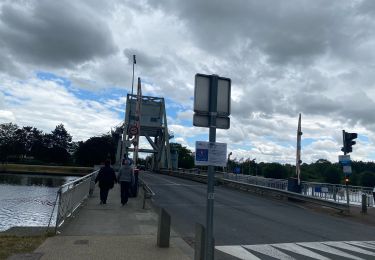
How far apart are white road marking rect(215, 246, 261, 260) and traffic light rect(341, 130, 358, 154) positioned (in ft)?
38.4

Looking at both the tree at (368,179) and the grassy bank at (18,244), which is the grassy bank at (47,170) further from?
the grassy bank at (18,244)

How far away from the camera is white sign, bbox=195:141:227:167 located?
636cm

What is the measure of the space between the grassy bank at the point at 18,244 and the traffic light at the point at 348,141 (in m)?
14.3

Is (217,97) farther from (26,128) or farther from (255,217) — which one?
(26,128)

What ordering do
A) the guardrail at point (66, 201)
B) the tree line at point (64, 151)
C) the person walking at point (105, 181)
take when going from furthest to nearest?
the tree line at point (64, 151) → the person walking at point (105, 181) → the guardrail at point (66, 201)

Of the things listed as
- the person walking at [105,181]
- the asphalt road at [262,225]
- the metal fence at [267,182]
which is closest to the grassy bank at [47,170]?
the metal fence at [267,182]

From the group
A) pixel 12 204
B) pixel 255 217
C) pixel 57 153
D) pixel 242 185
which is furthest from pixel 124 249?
pixel 57 153

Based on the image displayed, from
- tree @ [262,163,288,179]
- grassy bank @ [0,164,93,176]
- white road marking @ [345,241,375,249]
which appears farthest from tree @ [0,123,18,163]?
white road marking @ [345,241,375,249]

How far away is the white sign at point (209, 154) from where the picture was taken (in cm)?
636

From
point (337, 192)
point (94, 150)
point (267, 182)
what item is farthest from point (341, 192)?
point (94, 150)

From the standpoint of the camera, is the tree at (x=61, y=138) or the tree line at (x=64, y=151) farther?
the tree at (x=61, y=138)

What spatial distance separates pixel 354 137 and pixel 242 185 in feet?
35.3

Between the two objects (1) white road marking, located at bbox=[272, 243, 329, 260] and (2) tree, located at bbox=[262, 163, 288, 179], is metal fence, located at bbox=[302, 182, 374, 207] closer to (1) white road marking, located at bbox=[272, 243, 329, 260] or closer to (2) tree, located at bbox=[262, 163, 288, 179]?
(1) white road marking, located at bbox=[272, 243, 329, 260]

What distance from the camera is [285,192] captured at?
23047mm
